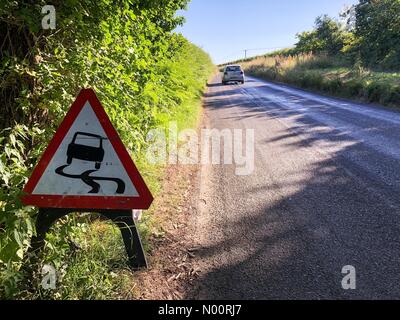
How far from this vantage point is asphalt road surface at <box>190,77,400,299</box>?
2.72m

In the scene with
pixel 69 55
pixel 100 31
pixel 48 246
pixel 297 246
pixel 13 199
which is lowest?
pixel 297 246

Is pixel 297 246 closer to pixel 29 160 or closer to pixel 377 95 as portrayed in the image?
pixel 29 160

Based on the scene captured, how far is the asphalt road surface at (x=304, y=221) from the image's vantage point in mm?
2725

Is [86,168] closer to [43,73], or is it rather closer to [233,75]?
[43,73]

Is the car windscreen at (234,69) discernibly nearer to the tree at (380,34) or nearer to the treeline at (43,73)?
the tree at (380,34)

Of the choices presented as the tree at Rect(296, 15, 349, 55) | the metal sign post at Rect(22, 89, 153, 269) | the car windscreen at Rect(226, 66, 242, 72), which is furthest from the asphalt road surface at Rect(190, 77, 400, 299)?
the tree at Rect(296, 15, 349, 55)

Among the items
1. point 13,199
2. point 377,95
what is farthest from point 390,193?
point 377,95

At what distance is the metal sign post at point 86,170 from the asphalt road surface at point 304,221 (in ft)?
3.12

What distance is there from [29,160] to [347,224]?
9.93ft

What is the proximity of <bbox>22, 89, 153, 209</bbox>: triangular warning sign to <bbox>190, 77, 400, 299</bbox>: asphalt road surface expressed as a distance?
0.98 meters

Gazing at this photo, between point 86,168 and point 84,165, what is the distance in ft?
0.08

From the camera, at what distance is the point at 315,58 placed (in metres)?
30.1

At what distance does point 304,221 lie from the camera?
3.78 metres
